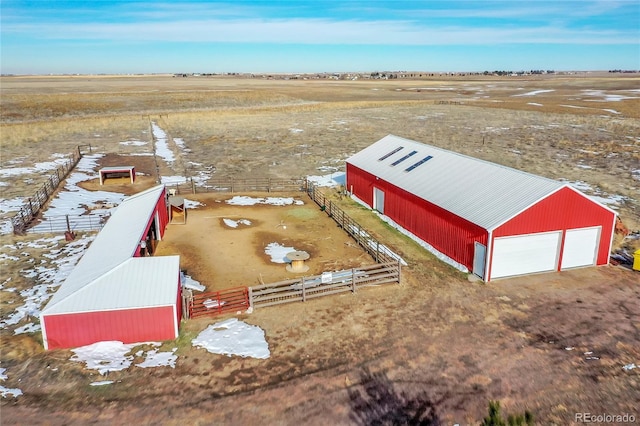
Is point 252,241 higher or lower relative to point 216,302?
higher

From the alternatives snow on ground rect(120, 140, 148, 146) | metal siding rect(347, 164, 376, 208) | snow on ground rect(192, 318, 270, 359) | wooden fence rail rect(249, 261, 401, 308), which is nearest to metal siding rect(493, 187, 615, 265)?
wooden fence rail rect(249, 261, 401, 308)

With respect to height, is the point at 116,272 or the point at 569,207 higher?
the point at 569,207

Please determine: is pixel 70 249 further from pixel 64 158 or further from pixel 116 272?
pixel 64 158

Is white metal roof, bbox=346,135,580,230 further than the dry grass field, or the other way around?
white metal roof, bbox=346,135,580,230

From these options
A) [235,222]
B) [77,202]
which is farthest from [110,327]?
[77,202]

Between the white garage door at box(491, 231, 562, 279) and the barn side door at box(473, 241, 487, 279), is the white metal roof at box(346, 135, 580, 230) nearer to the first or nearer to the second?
the barn side door at box(473, 241, 487, 279)

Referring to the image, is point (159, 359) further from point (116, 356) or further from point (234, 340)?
point (234, 340)

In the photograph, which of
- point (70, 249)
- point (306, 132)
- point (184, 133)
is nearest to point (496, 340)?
point (70, 249)
